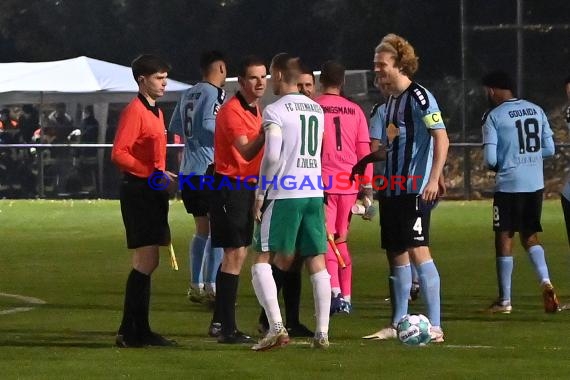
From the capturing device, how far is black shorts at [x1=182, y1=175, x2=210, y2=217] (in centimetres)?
1455

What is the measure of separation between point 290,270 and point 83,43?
42.4 metres

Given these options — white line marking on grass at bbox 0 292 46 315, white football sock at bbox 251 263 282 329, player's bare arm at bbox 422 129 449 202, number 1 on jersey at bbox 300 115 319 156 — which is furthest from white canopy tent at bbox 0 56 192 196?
white football sock at bbox 251 263 282 329

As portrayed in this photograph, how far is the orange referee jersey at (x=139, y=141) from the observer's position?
10977mm

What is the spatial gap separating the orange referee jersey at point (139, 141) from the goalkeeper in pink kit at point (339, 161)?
2.62 metres

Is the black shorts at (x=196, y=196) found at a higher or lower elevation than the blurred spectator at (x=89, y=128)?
lower

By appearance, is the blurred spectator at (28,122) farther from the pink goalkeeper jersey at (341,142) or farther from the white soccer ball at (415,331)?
the white soccer ball at (415,331)

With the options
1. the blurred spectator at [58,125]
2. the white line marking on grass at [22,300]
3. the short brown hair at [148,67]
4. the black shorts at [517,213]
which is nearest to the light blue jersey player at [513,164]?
the black shorts at [517,213]

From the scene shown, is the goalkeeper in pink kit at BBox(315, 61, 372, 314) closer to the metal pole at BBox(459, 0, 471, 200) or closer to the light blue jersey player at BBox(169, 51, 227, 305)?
the light blue jersey player at BBox(169, 51, 227, 305)

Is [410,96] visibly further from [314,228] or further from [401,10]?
[401,10]

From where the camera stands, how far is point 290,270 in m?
12.0

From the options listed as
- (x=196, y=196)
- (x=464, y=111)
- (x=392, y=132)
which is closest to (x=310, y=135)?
(x=392, y=132)

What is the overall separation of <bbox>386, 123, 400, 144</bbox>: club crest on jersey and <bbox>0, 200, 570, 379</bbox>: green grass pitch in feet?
4.61

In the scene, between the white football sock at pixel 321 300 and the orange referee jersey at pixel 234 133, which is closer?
the white football sock at pixel 321 300

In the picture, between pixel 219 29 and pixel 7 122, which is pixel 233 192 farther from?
pixel 219 29
